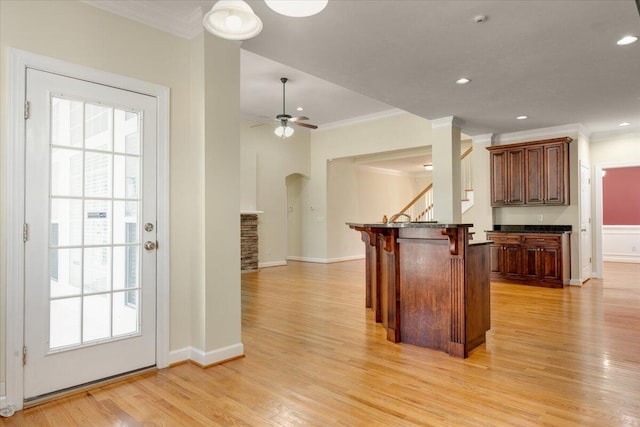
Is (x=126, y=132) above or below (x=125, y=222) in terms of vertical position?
above

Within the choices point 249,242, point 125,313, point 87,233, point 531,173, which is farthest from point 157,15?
point 531,173

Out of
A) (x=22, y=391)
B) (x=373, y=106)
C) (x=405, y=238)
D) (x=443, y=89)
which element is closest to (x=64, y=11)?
(x=22, y=391)

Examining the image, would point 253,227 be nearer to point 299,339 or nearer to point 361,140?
point 361,140

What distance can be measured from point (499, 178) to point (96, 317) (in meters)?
6.87

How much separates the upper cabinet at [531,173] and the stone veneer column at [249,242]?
4.87 metres

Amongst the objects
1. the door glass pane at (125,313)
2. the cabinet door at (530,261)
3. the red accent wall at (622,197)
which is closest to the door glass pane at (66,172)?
the door glass pane at (125,313)

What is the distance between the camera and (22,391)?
94.6 inches

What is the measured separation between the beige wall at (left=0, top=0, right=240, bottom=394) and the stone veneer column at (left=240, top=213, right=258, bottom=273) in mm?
5080

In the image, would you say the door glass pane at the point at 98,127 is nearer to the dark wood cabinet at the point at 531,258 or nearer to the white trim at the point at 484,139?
the dark wood cabinet at the point at 531,258

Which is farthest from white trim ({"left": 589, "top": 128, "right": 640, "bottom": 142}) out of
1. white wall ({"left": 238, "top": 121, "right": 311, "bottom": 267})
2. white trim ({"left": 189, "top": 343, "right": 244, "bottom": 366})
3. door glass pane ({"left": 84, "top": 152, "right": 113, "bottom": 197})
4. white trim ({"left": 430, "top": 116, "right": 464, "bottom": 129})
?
door glass pane ({"left": 84, "top": 152, "right": 113, "bottom": 197})

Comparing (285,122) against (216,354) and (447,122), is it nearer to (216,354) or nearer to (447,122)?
(447,122)

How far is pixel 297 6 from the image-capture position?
5.53 ft

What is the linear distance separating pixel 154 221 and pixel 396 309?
2.22 meters

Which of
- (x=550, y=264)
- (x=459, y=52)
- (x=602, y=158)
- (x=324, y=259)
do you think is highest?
(x=459, y=52)
